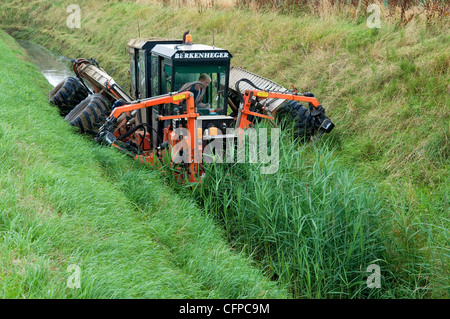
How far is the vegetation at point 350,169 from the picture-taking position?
5.55 meters

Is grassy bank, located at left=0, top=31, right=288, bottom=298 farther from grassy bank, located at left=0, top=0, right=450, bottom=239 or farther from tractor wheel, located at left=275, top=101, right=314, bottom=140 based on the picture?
tractor wheel, located at left=275, top=101, right=314, bottom=140

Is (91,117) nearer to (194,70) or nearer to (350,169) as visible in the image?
(194,70)

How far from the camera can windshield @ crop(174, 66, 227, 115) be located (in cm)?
841

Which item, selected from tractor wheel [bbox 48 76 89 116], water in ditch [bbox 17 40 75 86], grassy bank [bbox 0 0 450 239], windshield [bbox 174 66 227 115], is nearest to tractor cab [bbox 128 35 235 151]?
windshield [bbox 174 66 227 115]

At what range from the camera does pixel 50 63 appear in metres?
23.2

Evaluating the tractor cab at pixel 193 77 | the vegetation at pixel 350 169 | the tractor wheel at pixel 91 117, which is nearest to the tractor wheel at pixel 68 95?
the tractor wheel at pixel 91 117

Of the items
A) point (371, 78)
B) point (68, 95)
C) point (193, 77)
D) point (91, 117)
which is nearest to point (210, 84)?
point (193, 77)

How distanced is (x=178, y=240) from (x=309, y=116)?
4197 mm

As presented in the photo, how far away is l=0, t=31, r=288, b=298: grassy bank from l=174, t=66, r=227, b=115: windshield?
5.21 ft

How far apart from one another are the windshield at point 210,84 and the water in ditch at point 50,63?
1146cm

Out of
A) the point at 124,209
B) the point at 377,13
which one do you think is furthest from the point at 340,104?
the point at 124,209

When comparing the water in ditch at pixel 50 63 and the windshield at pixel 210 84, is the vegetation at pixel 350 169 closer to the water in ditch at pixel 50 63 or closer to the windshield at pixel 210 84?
the windshield at pixel 210 84
